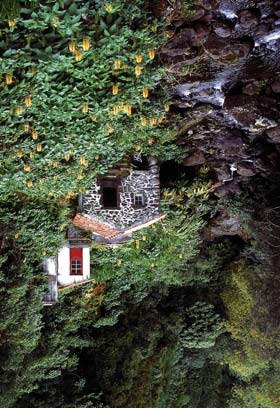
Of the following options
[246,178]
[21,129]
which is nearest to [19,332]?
[21,129]

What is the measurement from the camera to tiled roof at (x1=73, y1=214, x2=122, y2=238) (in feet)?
36.6

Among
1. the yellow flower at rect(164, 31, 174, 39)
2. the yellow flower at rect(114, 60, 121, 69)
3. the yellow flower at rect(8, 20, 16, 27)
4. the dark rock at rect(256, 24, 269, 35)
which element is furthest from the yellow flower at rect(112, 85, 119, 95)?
the dark rock at rect(256, 24, 269, 35)

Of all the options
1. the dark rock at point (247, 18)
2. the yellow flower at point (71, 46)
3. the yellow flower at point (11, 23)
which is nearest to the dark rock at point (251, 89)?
the dark rock at point (247, 18)

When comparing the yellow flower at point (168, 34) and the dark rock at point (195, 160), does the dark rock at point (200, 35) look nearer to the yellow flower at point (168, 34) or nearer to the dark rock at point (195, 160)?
the yellow flower at point (168, 34)

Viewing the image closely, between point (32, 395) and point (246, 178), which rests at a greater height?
point (246, 178)

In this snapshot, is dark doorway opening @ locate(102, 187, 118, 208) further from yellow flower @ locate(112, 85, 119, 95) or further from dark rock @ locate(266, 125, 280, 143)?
dark rock @ locate(266, 125, 280, 143)

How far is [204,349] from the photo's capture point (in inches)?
690

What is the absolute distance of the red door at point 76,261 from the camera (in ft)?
40.1

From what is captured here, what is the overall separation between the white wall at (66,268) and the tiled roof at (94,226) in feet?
2.03

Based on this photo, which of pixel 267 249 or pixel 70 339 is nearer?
pixel 267 249

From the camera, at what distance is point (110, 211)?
11.0 m

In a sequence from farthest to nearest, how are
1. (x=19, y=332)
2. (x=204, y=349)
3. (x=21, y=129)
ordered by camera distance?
(x=204, y=349)
(x=19, y=332)
(x=21, y=129)

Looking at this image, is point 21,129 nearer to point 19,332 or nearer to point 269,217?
point 19,332

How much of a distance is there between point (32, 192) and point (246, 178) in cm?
590
